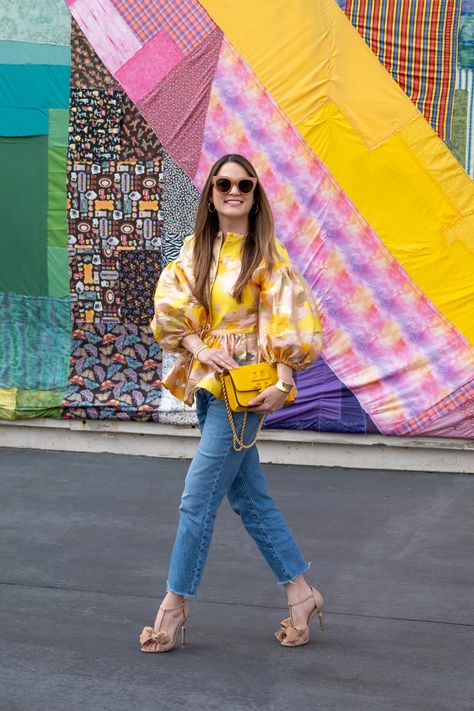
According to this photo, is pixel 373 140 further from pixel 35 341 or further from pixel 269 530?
pixel 269 530


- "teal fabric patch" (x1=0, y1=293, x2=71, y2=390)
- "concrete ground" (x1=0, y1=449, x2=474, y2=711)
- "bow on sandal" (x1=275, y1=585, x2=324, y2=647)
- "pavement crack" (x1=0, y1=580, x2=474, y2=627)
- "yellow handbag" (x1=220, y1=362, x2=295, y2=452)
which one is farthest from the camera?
"teal fabric patch" (x1=0, y1=293, x2=71, y2=390)

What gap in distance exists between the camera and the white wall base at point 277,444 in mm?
6602

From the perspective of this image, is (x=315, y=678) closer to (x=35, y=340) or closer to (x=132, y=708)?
(x=132, y=708)

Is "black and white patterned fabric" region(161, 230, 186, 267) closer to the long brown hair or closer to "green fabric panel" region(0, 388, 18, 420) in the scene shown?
"green fabric panel" region(0, 388, 18, 420)

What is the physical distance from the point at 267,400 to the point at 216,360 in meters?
0.21

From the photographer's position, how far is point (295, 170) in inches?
259

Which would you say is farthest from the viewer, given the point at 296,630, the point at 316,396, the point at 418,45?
the point at 316,396

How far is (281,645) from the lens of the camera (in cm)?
414

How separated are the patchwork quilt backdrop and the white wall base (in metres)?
0.08

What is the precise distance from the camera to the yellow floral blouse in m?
3.97

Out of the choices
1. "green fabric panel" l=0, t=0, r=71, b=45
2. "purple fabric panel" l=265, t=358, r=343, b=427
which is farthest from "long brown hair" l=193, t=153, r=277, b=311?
"green fabric panel" l=0, t=0, r=71, b=45

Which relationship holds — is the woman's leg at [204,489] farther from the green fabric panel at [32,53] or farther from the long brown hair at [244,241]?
the green fabric panel at [32,53]

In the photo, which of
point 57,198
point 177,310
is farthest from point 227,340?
point 57,198

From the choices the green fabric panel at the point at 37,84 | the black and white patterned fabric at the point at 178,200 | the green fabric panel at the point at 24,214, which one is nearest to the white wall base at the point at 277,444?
the green fabric panel at the point at 24,214
